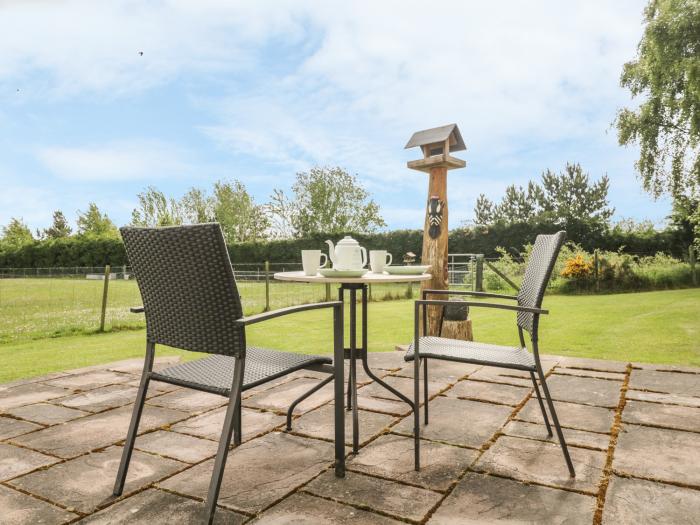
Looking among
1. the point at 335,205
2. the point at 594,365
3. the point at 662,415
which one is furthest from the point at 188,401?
the point at 335,205

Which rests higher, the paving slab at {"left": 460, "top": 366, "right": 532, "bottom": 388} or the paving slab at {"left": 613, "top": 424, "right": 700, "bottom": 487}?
the paving slab at {"left": 460, "top": 366, "right": 532, "bottom": 388}

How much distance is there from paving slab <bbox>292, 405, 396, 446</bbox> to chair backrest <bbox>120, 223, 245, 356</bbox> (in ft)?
3.09

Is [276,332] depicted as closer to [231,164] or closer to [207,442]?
[207,442]

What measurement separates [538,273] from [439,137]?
2.98 meters

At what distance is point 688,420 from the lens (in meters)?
2.46

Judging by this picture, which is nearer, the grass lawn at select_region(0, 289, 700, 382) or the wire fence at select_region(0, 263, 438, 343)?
the grass lawn at select_region(0, 289, 700, 382)

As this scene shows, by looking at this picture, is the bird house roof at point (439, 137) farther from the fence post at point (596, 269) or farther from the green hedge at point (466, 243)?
the green hedge at point (466, 243)

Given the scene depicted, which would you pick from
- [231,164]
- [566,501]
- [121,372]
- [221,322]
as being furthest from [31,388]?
[231,164]

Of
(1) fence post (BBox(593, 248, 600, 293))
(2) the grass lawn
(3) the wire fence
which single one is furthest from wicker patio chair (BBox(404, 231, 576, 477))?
(1) fence post (BBox(593, 248, 600, 293))

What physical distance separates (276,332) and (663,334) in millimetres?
4482

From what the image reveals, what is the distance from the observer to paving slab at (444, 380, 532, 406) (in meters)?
2.83

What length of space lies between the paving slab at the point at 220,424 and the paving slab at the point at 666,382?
2217 mm

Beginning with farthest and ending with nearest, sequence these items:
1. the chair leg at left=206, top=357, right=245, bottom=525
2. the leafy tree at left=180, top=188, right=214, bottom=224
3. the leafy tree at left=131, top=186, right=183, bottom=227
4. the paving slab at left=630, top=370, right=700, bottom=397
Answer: the leafy tree at left=131, top=186, right=183, bottom=227, the leafy tree at left=180, top=188, right=214, bottom=224, the paving slab at left=630, top=370, right=700, bottom=397, the chair leg at left=206, top=357, right=245, bottom=525

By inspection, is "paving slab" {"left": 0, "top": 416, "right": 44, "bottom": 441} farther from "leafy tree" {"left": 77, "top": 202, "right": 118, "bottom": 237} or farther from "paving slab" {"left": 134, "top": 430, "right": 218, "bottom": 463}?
"leafy tree" {"left": 77, "top": 202, "right": 118, "bottom": 237}
